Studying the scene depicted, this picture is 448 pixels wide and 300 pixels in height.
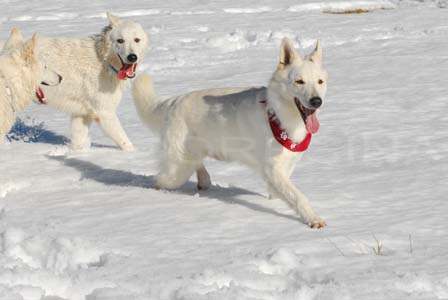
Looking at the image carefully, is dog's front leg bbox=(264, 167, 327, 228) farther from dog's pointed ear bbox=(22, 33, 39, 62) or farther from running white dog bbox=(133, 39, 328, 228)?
dog's pointed ear bbox=(22, 33, 39, 62)

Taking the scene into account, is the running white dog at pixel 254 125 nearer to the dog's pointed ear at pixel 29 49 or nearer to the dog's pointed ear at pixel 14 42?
the dog's pointed ear at pixel 29 49

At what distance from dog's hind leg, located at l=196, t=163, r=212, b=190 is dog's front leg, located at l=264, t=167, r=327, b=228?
0.88 m

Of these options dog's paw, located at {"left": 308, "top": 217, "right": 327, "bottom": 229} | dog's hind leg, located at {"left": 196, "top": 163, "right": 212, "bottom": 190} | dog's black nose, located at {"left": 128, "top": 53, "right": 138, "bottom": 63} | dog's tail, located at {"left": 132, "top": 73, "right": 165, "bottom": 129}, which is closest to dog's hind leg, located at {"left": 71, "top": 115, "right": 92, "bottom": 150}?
dog's black nose, located at {"left": 128, "top": 53, "right": 138, "bottom": 63}

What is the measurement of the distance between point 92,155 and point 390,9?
12.4m

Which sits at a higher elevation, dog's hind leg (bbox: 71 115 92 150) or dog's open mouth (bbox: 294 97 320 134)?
dog's open mouth (bbox: 294 97 320 134)

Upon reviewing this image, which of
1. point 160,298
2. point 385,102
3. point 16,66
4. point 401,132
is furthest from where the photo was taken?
point 385,102

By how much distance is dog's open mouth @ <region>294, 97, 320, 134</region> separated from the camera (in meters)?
5.04

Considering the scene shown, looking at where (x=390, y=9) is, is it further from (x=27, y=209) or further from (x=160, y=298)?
(x=160, y=298)

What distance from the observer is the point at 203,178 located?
19.9 feet

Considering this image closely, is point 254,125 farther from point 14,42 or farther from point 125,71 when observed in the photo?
point 125,71

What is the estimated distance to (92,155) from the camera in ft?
25.2


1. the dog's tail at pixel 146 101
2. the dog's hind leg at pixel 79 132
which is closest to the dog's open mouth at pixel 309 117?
the dog's tail at pixel 146 101

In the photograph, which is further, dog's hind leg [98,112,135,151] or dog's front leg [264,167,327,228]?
dog's hind leg [98,112,135,151]

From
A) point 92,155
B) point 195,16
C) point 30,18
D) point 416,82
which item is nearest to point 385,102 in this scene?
point 416,82
